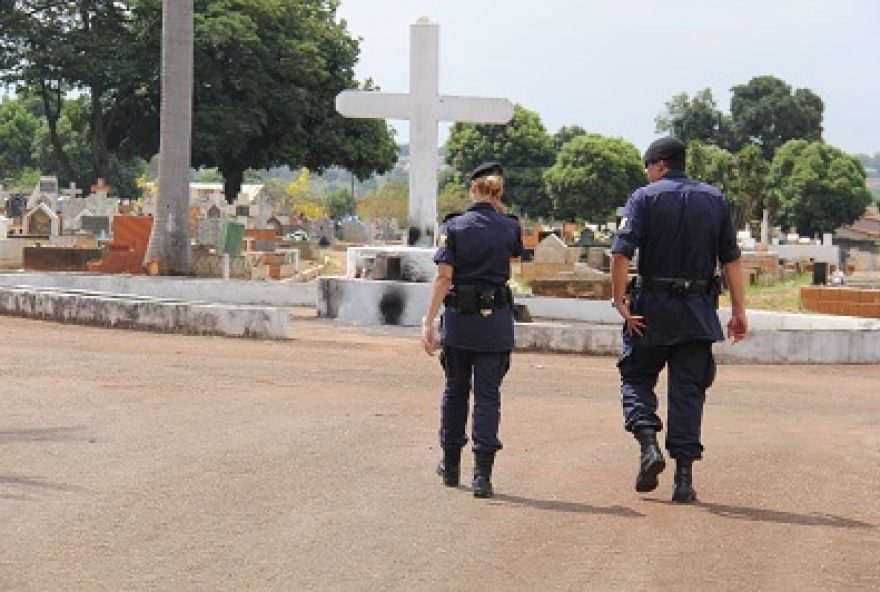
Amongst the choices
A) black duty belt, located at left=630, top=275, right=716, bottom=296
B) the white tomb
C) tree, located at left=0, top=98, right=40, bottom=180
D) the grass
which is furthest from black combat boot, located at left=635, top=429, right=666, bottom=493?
tree, located at left=0, top=98, right=40, bottom=180

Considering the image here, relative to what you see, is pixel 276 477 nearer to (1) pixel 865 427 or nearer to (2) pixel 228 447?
(2) pixel 228 447

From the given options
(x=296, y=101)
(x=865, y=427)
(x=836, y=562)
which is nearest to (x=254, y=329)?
(x=865, y=427)

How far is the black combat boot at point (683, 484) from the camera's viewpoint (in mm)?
8273

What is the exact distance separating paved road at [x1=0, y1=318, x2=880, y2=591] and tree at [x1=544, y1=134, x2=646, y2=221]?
10952 centimetres

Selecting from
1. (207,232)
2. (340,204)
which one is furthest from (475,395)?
(340,204)

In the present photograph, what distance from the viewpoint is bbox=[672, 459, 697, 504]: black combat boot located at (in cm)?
827

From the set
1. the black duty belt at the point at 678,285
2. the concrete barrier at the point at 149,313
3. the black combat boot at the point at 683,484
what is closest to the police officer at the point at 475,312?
the black duty belt at the point at 678,285

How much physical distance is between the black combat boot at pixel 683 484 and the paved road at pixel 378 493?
7cm

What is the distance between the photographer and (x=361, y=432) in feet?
34.3

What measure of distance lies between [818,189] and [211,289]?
9839 cm

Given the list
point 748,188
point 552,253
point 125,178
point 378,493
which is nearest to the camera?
point 378,493

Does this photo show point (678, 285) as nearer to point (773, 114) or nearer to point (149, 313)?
point (149, 313)

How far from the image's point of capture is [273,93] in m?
63.0

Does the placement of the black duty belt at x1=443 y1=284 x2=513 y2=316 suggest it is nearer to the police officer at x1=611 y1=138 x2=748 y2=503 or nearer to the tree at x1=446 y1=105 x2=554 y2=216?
the police officer at x1=611 y1=138 x2=748 y2=503
